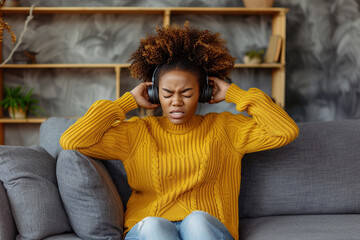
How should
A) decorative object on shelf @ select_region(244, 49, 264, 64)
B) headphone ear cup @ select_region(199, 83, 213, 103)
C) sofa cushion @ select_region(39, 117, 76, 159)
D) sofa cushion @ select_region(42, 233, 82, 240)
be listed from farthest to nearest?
decorative object on shelf @ select_region(244, 49, 264, 64), sofa cushion @ select_region(39, 117, 76, 159), headphone ear cup @ select_region(199, 83, 213, 103), sofa cushion @ select_region(42, 233, 82, 240)

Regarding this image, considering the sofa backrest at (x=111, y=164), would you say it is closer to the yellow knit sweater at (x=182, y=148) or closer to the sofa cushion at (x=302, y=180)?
the yellow knit sweater at (x=182, y=148)

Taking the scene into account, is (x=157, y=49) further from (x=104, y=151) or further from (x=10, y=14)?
(x=10, y=14)

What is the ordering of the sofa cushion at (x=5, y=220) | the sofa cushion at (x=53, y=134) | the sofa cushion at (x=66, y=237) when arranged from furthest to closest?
1. the sofa cushion at (x=53, y=134)
2. the sofa cushion at (x=66, y=237)
3. the sofa cushion at (x=5, y=220)

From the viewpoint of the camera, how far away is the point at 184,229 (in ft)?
4.32

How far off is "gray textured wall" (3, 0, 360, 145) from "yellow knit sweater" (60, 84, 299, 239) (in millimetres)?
1945

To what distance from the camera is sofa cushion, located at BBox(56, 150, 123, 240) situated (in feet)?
4.43

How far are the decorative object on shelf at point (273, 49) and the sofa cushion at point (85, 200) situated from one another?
2.36 m

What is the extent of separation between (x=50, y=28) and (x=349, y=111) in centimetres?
283

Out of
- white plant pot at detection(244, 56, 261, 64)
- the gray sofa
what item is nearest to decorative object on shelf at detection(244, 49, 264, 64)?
white plant pot at detection(244, 56, 261, 64)

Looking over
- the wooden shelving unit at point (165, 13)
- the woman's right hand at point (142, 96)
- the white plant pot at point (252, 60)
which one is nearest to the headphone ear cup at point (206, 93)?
the woman's right hand at point (142, 96)

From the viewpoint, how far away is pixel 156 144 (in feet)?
5.06

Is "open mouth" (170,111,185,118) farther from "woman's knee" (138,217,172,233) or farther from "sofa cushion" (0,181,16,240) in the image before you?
"sofa cushion" (0,181,16,240)

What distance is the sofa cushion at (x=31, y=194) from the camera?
4.22ft

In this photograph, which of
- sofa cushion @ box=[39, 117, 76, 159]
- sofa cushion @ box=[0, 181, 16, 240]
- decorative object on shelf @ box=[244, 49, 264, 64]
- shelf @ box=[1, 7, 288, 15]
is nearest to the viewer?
sofa cushion @ box=[0, 181, 16, 240]
